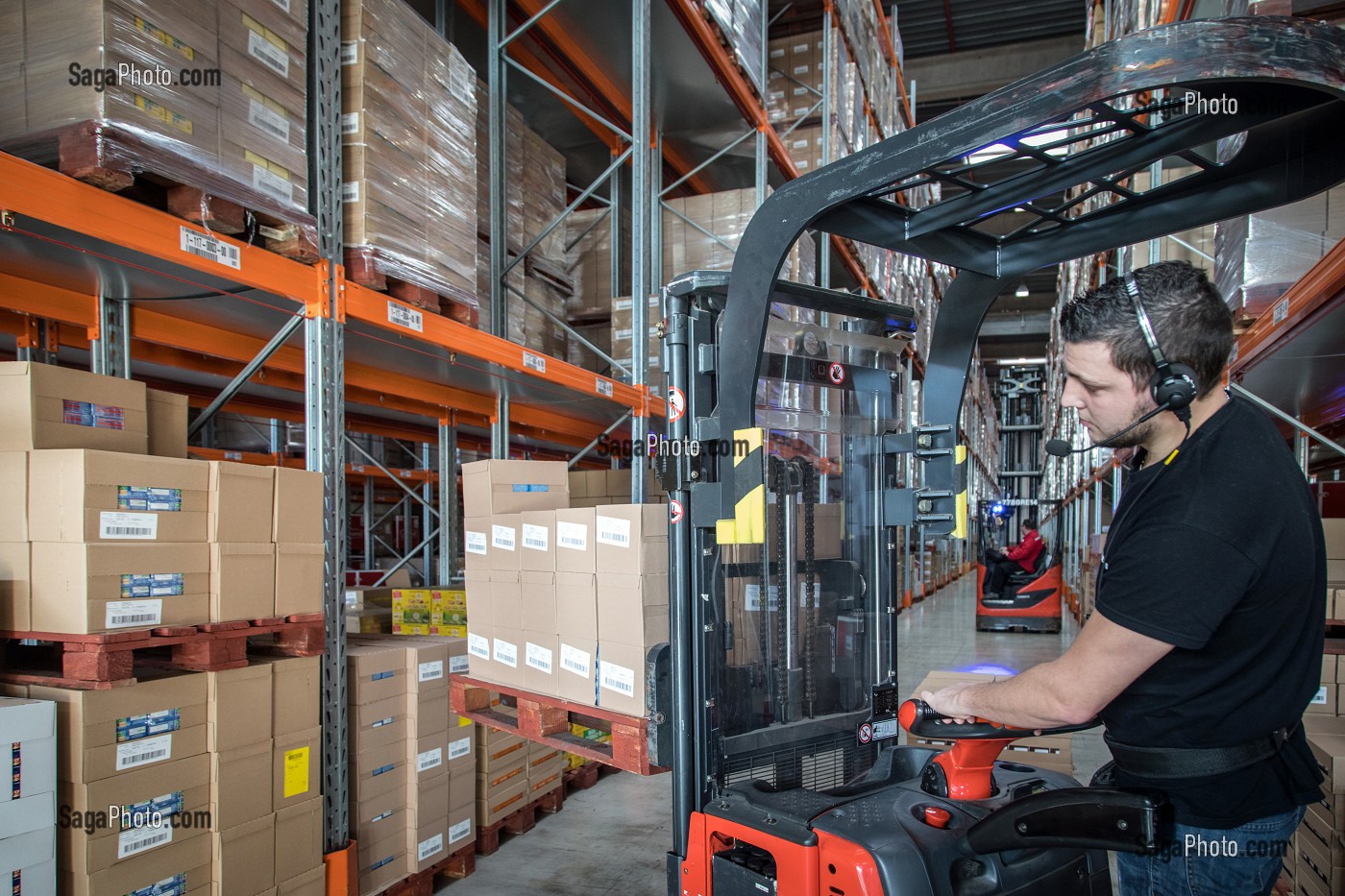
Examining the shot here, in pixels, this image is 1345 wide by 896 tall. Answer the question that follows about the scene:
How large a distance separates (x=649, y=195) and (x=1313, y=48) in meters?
5.85

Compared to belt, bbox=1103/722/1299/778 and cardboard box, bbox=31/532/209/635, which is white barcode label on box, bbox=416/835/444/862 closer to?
cardboard box, bbox=31/532/209/635

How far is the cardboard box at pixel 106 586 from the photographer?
269cm

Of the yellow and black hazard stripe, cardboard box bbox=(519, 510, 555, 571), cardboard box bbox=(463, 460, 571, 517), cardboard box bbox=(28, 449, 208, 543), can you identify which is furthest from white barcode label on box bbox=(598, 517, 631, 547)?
cardboard box bbox=(28, 449, 208, 543)

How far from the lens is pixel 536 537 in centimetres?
335

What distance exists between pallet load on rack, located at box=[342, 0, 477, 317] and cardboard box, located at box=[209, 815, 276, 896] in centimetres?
216

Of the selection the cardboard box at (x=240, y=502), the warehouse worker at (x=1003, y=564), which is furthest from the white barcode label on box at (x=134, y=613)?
the warehouse worker at (x=1003, y=564)

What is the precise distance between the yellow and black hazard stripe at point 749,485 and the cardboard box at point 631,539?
2.99 feet

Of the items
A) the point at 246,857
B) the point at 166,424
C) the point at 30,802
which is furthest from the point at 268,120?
the point at 246,857

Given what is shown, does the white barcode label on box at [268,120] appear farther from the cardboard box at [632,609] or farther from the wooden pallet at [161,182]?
the cardboard box at [632,609]

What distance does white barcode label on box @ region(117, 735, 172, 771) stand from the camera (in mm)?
2764

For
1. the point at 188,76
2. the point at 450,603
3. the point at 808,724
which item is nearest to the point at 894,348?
the point at 808,724

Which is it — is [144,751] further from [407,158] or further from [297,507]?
[407,158]

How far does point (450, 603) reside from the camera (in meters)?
5.50

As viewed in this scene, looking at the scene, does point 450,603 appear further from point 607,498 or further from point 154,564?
point 154,564
